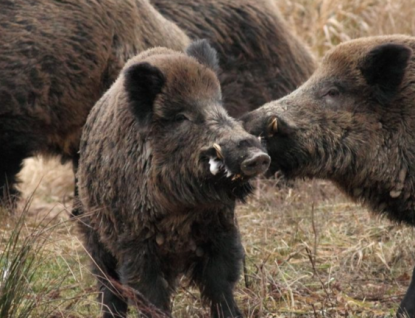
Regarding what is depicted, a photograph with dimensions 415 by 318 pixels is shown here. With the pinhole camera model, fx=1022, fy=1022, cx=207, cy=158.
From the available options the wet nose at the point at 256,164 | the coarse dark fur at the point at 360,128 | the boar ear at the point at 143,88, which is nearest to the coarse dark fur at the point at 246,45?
the coarse dark fur at the point at 360,128

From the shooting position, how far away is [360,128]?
6590mm

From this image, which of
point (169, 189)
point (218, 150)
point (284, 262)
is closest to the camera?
point (218, 150)

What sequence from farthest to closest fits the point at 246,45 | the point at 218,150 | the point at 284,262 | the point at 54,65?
the point at 246,45
the point at 54,65
the point at 284,262
the point at 218,150

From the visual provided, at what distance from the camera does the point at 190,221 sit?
19.4 feet

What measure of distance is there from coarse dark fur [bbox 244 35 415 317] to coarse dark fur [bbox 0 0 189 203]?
264cm

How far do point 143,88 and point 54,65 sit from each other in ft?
9.77

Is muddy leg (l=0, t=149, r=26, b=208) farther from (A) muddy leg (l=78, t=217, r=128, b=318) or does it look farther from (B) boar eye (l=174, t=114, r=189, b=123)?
(B) boar eye (l=174, t=114, r=189, b=123)

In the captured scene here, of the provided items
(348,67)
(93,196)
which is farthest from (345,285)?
(93,196)

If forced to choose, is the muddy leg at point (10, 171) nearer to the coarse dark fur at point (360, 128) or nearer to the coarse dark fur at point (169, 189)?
→ the coarse dark fur at point (169, 189)

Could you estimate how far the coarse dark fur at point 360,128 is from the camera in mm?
6523

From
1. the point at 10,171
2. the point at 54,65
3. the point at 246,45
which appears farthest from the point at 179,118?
the point at 246,45

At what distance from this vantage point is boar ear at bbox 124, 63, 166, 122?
5.89 metres

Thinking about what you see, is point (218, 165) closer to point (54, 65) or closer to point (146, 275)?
point (146, 275)

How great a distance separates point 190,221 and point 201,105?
0.68m
